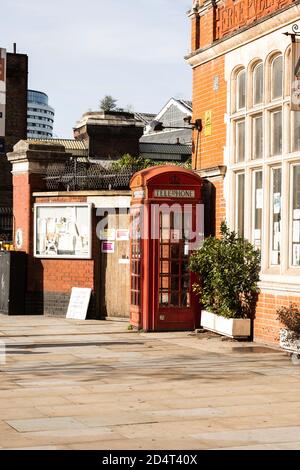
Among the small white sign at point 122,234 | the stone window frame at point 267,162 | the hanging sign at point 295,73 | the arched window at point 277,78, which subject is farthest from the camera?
the small white sign at point 122,234

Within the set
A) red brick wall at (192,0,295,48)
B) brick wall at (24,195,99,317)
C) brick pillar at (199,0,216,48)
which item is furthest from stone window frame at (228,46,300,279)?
brick wall at (24,195,99,317)

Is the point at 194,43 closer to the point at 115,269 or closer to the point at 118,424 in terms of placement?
the point at 115,269

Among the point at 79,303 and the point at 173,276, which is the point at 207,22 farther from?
the point at 79,303

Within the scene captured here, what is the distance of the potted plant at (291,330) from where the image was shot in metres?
13.4

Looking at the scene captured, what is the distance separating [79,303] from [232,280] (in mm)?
5217

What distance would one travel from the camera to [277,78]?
49.7 feet

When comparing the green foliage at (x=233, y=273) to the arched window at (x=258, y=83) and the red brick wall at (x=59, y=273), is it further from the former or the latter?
the red brick wall at (x=59, y=273)

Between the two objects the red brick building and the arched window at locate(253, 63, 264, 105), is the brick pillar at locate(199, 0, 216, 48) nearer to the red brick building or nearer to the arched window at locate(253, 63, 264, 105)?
the red brick building

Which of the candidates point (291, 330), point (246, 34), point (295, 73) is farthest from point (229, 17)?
point (291, 330)

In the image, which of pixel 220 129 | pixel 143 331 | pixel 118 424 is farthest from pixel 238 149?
pixel 118 424

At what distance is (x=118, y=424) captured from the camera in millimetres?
8547

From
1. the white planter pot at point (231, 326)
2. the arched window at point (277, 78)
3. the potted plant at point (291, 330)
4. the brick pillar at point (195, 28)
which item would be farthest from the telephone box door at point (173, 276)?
the brick pillar at point (195, 28)

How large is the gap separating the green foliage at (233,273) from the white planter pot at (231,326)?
0.38ft

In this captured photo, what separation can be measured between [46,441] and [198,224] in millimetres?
9840
